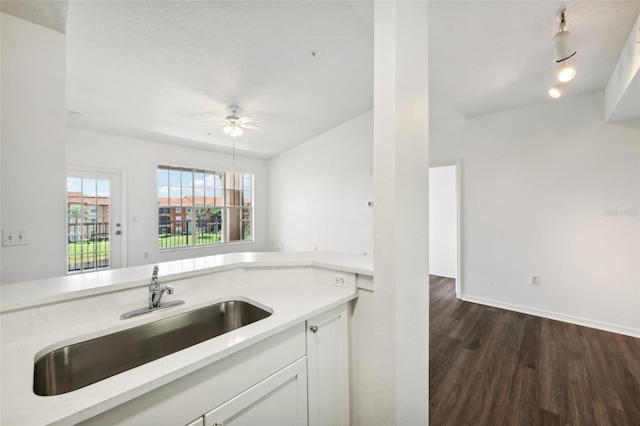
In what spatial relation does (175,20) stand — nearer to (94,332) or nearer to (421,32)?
(421,32)

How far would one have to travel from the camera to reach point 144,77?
310 cm

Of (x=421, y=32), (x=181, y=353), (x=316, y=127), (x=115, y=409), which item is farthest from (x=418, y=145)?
(x=316, y=127)

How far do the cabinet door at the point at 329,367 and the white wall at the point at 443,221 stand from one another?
14.5 feet

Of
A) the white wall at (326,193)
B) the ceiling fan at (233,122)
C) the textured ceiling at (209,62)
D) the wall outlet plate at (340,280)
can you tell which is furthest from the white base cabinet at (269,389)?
the white wall at (326,193)

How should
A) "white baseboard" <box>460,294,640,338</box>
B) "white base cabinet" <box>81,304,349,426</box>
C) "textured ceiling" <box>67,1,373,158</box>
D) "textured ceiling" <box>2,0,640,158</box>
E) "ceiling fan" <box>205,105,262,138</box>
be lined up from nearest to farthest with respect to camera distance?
"white base cabinet" <box>81,304,349,426</box>, "textured ceiling" <box>2,0,640,158</box>, "textured ceiling" <box>67,1,373,158</box>, "white baseboard" <box>460,294,640,338</box>, "ceiling fan" <box>205,105,262,138</box>

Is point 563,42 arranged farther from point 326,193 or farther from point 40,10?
point 326,193

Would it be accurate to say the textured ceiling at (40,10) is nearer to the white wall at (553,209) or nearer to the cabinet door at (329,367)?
the cabinet door at (329,367)

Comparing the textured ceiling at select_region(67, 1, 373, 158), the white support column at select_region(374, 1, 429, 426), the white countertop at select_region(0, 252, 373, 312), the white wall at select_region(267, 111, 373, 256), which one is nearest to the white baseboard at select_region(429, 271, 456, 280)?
the white wall at select_region(267, 111, 373, 256)

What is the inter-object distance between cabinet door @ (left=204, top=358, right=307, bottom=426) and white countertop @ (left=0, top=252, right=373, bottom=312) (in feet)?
1.95

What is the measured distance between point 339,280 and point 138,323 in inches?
39.1

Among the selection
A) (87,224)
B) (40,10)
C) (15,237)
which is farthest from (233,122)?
(87,224)

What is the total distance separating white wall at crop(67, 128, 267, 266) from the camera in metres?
4.29

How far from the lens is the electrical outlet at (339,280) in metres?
1.47

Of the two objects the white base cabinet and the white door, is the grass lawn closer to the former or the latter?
the white door
